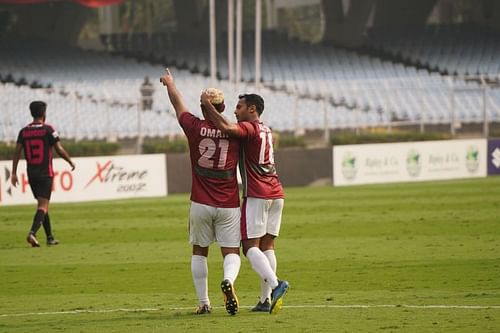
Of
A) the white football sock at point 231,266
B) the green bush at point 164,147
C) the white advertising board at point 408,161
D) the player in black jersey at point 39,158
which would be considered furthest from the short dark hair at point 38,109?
the green bush at point 164,147

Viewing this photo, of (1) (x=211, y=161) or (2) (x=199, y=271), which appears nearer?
(1) (x=211, y=161)

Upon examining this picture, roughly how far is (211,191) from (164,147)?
20.6 metres

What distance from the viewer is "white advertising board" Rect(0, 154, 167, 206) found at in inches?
995

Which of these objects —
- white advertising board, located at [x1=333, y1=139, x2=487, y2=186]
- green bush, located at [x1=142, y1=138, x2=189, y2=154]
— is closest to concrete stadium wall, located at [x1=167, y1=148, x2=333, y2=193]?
white advertising board, located at [x1=333, y1=139, x2=487, y2=186]

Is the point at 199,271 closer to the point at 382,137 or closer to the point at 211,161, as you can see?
the point at 211,161

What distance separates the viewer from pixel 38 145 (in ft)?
55.2

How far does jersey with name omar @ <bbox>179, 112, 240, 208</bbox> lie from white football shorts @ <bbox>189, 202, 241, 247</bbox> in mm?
56

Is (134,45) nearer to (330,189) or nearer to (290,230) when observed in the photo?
(330,189)

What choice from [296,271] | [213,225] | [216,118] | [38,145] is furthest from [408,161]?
[216,118]

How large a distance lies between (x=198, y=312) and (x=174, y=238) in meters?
7.81

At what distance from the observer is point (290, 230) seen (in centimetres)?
1905

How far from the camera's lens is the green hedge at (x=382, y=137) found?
32.8 meters

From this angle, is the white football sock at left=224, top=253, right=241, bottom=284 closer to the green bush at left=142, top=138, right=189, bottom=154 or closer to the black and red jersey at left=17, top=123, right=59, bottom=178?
the black and red jersey at left=17, top=123, right=59, bottom=178

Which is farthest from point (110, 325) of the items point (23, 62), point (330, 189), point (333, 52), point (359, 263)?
point (333, 52)
